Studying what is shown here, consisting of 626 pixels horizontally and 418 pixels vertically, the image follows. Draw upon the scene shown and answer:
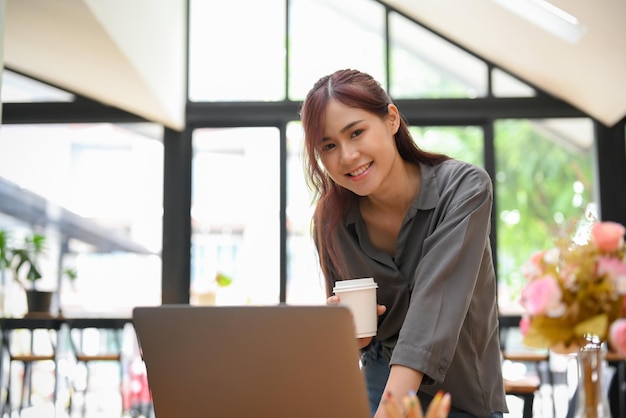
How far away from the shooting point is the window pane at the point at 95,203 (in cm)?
503

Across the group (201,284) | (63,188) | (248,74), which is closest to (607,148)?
(248,74)

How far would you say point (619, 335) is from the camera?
0.81m

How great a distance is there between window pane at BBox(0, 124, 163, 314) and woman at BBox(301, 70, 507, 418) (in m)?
3.69

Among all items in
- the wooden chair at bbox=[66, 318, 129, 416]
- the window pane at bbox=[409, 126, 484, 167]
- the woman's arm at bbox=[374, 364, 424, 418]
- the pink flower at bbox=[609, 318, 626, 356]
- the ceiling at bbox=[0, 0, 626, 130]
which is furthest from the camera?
the window pane at bbox=[409, 126, 484, 167]

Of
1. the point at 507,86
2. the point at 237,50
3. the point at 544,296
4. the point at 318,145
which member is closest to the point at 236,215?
the point at 237,50

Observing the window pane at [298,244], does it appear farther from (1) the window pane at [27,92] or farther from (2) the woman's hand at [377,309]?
(2) the woman's hand at [377,309]

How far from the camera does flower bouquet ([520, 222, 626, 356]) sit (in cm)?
86

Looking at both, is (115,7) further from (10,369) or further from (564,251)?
(564,251)

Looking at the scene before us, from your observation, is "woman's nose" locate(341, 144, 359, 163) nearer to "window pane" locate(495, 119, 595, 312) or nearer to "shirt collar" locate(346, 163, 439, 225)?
"shirt collar" locate(346, 163, 439, 225)

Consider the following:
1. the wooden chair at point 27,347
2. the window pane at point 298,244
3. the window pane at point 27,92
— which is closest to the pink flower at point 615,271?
the window pane at point 298,244

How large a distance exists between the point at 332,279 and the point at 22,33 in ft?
9.76

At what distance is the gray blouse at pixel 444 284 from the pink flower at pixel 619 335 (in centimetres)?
37

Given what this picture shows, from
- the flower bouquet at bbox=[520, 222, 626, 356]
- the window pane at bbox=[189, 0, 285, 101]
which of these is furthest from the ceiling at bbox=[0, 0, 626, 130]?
the flower bouquet at bbox=[520, 222, 626, 356]

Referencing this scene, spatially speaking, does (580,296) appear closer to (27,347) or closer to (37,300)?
(37,300)
